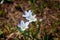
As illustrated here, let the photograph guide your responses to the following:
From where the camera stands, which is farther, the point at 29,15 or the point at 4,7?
the point at 4,7

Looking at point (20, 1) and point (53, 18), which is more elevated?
point (20, 1)

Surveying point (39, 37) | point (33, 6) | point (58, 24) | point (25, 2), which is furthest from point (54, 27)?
point (25, 2)

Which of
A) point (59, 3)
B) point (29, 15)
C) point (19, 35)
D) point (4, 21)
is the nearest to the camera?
point (29, 15)

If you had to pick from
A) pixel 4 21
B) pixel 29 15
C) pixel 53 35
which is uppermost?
pixel 29 15

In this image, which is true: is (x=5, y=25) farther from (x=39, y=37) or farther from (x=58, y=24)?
(x=58, y=24)

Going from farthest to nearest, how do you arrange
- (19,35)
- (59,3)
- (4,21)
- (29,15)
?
(59,3), (4,21), (19,35), (29,15)

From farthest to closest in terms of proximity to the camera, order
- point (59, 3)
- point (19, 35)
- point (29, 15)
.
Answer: point (59, 3), point (19, 35), point (29, 15)

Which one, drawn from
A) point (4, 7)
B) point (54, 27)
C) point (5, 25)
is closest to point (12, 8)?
point (4, 7)

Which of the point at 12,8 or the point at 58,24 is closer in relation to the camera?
the point at 58,24

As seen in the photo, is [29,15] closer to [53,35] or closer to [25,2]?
[53,35]
